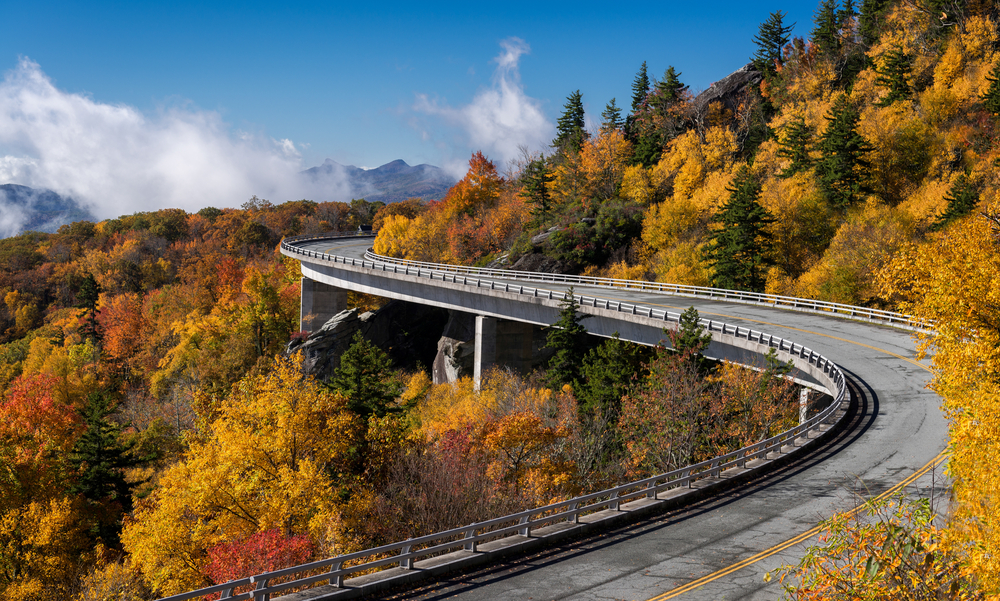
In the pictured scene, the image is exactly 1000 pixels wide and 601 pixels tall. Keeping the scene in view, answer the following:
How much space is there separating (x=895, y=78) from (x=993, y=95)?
10.6 meters

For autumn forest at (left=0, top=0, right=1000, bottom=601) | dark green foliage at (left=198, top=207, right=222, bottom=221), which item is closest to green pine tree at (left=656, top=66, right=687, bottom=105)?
autumn forest at (left=0, top=0, right=1000, bottom=601)

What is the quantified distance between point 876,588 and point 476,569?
7.78m

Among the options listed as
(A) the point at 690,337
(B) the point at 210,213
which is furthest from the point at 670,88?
(B) the point at 210,213

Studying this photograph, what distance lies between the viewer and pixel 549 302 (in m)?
43.8

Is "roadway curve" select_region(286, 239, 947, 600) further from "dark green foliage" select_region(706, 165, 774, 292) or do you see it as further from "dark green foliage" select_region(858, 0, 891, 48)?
"dark green foliage" select_region(858, 0, 891, 48)

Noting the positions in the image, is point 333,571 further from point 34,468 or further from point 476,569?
point 34,468

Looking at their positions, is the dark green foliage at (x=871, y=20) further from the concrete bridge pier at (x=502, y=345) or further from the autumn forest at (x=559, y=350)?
the concrete bridge pier at (x=502, y=345)

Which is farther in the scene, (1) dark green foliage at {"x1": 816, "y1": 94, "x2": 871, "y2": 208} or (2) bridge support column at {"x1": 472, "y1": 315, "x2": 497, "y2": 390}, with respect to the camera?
(1) dark green foliage at {"x1": 816, "y1": 94, "x2": 871, "y2": 208}

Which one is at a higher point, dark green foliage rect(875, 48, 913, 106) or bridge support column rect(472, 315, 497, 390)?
dark green foliage rect(875, 48, 913, 106)

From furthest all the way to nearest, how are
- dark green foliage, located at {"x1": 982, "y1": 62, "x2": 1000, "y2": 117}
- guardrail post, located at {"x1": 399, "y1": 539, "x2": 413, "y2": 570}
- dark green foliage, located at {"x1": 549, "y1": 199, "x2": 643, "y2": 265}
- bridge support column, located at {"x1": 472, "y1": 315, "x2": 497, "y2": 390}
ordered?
1. dark green foliage, located at {"x1": 549, "y1": 199, "x2": 643, "y2": 265}
2. dark green foliage, located at {"x1": 982, "y1": 62, "x2": 1000, "y2": 117}
3. bridge support column, located at {"x1": 472, "y1": 315, "x2": 497, "y2": 390}
4. guardrail post, located at {"x1": 399, "y1": 539, "x2": 413, "y2": 570}

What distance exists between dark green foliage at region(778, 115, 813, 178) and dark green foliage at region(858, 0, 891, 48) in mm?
22497

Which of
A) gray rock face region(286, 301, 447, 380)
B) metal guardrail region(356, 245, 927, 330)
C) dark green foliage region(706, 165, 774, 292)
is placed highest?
dark green foliage region(706, 165, 774, 292)

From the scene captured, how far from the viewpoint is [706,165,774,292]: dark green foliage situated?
51.7 m

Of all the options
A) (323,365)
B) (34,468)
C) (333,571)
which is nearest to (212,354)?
(323,365)
